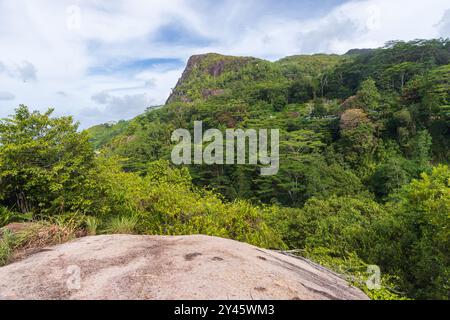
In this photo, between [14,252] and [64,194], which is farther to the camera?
[64,194]

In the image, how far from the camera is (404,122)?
1414 inches

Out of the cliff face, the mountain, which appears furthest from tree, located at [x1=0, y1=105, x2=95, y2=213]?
the cliff face

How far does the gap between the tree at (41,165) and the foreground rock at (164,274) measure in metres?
3.08

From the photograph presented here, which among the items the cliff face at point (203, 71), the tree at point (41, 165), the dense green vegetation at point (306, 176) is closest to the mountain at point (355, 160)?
the dense green vegetation at point (306, 176)

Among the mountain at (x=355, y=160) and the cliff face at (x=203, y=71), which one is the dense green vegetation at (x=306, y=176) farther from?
the cliff face at (x=203, y=71)

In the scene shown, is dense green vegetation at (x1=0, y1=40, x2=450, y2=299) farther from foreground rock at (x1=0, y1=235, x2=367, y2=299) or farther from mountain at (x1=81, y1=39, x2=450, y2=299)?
foreground rock at (x1=0, y1=235, x2=367, y2=299)

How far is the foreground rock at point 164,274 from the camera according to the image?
3354mm

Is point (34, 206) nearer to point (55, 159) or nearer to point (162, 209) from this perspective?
point (55, 159)

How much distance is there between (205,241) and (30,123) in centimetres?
619

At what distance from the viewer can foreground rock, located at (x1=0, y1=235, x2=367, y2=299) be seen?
11.0 feet

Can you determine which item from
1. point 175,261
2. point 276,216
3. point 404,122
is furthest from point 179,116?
point 175,261

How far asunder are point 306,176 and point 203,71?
9752 centimetres

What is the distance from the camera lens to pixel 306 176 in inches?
1341

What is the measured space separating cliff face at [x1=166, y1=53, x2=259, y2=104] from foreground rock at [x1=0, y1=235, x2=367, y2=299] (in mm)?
91830
